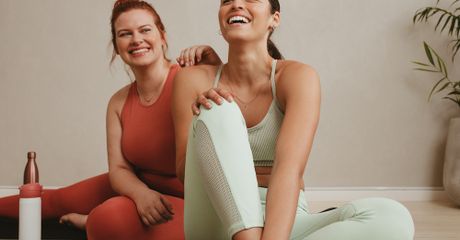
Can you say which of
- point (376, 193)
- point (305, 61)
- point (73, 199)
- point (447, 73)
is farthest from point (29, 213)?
point (447, 73)

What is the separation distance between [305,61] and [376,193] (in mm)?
993

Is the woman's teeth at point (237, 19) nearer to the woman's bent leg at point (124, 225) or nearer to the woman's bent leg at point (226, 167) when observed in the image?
the woman's bent leg at point (226, 167)

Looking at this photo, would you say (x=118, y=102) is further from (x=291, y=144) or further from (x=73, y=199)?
(x=291, y=144)

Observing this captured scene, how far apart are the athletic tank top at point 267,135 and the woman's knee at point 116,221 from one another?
Answer: 0.39m

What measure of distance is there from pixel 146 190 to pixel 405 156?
2.37 metres

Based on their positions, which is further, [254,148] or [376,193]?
[376,193]

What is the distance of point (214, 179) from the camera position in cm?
105

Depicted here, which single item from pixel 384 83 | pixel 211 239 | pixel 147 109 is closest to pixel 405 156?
pixel 384 83

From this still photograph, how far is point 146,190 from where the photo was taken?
147 centimetres

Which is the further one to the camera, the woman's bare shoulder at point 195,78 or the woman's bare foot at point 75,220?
the woman's bare foot at point 75,220

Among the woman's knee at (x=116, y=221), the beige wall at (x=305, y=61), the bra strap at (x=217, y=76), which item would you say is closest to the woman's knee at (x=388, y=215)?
the bra strap at (x=217, y=76)

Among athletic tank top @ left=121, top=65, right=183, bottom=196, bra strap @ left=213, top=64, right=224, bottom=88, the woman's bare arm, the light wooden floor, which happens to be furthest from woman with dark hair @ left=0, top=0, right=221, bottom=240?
the light wooden floor

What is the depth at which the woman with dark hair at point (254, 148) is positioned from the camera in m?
1.03

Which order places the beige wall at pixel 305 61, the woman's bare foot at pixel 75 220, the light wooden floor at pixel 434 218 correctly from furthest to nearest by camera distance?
the beige wall at pixel 305 61 < the light wooden floor at pixel 434 218 < the woman's bare foot at pixel 75 220
